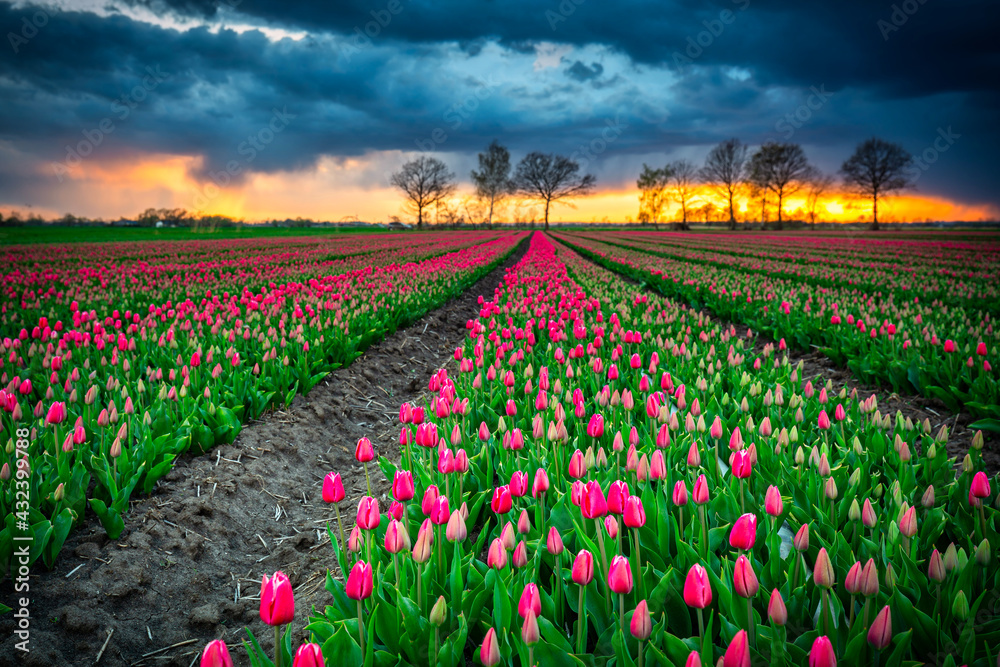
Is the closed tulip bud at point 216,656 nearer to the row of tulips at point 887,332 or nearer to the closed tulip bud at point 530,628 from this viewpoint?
the closed tulip bud at point 530,628

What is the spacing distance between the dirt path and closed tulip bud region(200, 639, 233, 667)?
124 cm

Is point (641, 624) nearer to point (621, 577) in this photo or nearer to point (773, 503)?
point (621, 577)

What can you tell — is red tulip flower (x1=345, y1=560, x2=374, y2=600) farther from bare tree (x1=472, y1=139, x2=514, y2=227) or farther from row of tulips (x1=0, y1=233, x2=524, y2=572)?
bare tree (x1=472, y1=139, x2=514, y2=227)

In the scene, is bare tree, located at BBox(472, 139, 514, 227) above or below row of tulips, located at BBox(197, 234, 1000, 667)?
above

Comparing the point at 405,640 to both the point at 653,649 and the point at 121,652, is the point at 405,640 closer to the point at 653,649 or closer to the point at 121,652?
the point at 653,649

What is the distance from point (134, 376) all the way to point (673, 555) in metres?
4.56

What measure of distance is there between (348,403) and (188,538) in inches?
97.7

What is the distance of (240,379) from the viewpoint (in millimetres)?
4270

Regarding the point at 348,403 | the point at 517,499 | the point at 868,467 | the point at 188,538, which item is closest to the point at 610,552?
the point at 517,499

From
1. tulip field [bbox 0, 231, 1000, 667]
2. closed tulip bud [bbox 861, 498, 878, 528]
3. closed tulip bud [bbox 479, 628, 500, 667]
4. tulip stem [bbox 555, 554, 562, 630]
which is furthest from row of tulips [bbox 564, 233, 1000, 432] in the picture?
closed tulip bud [bbox 479, 628, 500, 667]

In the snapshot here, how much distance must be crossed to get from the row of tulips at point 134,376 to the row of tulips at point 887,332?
228 inches

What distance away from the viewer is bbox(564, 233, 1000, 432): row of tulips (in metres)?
4.58

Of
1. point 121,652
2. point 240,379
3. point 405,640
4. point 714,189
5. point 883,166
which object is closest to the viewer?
point 405,640

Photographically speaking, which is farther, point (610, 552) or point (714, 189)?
point (714, 189)
